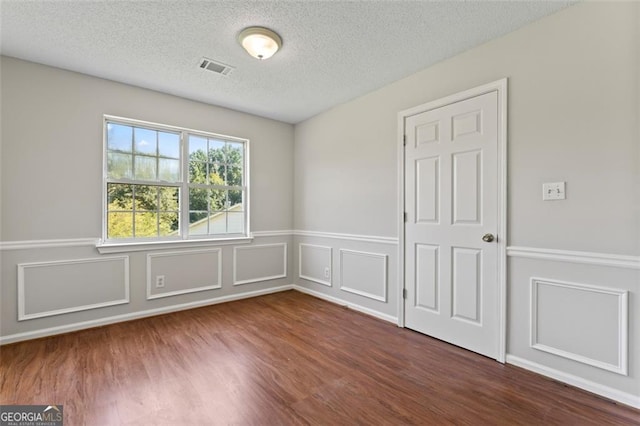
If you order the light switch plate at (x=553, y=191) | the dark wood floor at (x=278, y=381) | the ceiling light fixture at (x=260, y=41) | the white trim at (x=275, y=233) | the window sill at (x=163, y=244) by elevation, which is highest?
the ceiling light fixture at (x=260, y=41)

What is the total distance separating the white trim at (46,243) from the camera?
8.51ft

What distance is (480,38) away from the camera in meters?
2.32

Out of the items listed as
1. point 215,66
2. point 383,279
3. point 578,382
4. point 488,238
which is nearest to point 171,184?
point 215,66

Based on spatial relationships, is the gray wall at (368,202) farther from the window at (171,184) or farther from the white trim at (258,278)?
the window at (171,184)

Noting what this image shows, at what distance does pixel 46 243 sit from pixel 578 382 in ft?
14.5

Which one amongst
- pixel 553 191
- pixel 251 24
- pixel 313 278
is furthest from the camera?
pixel 313 278

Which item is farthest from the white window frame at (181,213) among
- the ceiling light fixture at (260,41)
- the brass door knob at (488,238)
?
the brass door knob at (488,238)

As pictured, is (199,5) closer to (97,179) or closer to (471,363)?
(97,179)

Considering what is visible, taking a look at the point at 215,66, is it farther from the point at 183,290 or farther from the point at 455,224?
the point at 455,224

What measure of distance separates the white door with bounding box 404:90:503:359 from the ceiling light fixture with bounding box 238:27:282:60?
4.74ft

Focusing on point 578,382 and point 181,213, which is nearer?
point 578,382

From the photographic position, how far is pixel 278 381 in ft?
6.64

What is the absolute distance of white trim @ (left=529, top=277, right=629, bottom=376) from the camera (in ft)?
5.80

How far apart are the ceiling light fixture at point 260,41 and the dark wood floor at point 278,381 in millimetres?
2466
